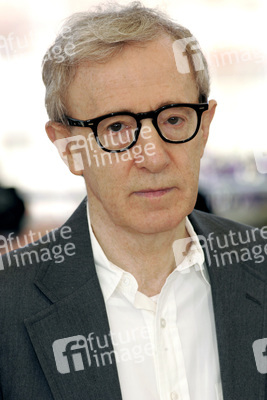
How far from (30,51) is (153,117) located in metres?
0.97

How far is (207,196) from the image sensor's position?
2.46 meters

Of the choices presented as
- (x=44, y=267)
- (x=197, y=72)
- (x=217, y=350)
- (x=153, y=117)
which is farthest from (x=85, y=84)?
(x=217, y=350)

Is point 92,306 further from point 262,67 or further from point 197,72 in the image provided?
point 262,67

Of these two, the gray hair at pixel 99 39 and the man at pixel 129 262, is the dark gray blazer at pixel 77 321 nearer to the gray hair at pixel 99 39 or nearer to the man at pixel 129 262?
the man at pixel 129 262

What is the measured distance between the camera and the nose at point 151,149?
1227mm

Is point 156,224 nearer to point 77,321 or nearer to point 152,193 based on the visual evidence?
point 152,193

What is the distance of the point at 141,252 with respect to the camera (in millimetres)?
1353

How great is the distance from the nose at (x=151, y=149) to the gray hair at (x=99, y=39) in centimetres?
20

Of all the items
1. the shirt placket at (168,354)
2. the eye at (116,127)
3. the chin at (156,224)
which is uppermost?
the eye at (116,127)

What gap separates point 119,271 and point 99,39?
0.59 meters

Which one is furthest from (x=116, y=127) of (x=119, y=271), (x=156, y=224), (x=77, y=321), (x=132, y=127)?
(x=77, y=321)

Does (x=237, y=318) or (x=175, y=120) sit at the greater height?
(x=175, y=120)

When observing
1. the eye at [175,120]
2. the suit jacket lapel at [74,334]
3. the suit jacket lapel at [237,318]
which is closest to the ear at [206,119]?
the eye at [175,120]

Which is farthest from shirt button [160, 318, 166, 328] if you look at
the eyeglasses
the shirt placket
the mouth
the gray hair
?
the gray hair
